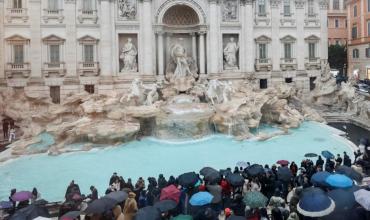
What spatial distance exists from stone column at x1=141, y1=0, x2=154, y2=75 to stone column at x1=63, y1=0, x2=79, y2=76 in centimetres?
536

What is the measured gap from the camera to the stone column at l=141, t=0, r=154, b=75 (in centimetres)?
2791

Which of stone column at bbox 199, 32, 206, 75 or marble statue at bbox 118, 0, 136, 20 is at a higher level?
marble statue at bbox 118, 0, 136, 20

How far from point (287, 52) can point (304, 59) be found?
1.76m

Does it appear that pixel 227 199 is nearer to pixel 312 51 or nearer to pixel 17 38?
pixel 17 38

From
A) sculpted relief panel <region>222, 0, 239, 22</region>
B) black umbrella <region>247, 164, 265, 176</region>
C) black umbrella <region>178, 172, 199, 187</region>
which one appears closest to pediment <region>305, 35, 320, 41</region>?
sculpted relief panel <region>222, 0, 239, 22</region>

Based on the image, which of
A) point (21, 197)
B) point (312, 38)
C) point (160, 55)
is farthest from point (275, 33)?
point (21, 197)

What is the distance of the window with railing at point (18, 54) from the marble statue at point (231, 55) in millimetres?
16272

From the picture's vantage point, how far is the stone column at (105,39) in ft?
90.0

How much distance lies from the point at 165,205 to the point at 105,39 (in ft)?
71.0

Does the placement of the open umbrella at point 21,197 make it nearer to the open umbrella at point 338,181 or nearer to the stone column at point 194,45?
the open umbrella at point 338,181

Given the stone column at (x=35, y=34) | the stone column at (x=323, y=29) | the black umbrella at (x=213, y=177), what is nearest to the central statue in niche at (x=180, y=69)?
the stone column at (x=35, y=34)

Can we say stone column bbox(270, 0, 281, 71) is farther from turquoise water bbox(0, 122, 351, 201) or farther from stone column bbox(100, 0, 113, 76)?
stone column bbox(100, 0, 113, 76)

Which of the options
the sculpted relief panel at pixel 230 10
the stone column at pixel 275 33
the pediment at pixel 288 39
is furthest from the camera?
the pediment at pixel 288 39

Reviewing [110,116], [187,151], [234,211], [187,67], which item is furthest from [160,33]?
[234,211]
